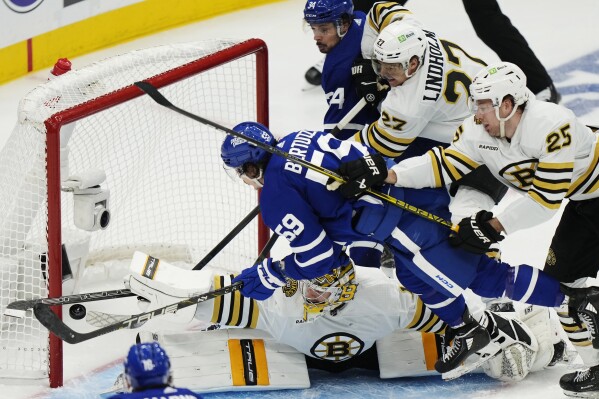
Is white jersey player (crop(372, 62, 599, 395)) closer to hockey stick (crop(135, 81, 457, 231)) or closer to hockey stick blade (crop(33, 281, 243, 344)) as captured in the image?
hockey stick (crop(135, 81, 457, 231))

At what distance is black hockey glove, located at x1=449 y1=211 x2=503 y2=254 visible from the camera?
4258mm

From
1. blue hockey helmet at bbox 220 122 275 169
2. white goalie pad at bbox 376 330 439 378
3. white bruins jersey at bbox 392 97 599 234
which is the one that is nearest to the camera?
white bruins jersey at bbox 392 97 599 234

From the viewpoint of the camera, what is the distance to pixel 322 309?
4.58 m

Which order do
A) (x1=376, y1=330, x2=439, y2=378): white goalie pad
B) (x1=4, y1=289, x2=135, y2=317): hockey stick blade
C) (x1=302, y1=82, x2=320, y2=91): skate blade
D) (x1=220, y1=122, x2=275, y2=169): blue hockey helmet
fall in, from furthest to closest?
(x1=302, y1=82, x2=320, y2=91): skate blade
(x1=376, y1=330, x2=439, y2=378): white goalie pad
(x1=4, y1=289, x2=135, y2=317): hockey stick blade
(x1=220, y1=122, x2=275, y2=169): blue hockey helmet

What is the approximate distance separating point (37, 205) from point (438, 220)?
1.31 metres

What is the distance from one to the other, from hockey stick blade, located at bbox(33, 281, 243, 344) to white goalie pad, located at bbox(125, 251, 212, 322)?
0.04 m

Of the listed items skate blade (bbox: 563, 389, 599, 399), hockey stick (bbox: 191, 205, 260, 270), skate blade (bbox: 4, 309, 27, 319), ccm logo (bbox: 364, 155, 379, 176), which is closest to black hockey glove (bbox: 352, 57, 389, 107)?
hockey stick (bbox: 191, 205, 260, 270)

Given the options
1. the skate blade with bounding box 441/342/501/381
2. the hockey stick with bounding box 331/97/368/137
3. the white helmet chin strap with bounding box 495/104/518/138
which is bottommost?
the skate blade with bounding box 441/342/501/381

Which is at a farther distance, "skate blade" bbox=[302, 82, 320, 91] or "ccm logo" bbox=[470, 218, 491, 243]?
"skate blade" bbox=[302, 82, 320, 91]

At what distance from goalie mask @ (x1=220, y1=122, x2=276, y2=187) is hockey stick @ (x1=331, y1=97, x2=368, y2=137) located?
87cm

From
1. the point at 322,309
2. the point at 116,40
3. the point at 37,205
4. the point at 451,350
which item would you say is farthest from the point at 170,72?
the point at 116,40

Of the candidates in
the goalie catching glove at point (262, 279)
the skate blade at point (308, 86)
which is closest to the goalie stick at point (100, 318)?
the goalie catching glove at point (262, 279)

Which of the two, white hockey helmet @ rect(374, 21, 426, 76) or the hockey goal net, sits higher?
white hockey helmet @ rect(374, 21, 426, 76)

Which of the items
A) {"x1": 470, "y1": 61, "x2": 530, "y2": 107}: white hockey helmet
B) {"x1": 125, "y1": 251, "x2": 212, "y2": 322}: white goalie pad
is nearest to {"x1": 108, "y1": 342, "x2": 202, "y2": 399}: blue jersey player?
{"x1": 125, "y1": 251, "x2": 212, "y2": 322}: white goalie pad
